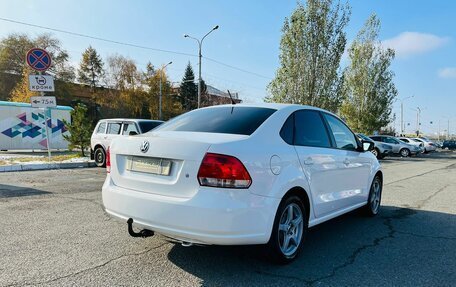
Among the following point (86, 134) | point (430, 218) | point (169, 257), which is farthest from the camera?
point (86, 134)

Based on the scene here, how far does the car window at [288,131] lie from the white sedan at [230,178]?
1 cm

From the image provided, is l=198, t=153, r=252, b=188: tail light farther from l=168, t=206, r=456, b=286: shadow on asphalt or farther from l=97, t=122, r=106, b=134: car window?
l=97, t=122, r=106, b=134: car window

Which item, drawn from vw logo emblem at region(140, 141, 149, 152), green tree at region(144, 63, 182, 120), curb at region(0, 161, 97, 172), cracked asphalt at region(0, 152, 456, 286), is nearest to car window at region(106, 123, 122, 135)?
curb at region(0, 161, 97, 172)

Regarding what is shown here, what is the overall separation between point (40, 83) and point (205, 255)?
38.2ft

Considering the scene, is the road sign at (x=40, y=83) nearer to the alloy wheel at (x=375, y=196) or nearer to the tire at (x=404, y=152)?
the alloy wheel at (x=375, y=196)

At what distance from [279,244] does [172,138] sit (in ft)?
4.71

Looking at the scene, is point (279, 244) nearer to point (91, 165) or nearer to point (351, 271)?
point (351, 271)

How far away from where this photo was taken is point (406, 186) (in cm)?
984

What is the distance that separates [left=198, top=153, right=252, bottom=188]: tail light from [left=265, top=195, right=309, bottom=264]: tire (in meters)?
0.58

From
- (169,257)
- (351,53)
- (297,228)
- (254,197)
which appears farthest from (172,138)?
(351,53)

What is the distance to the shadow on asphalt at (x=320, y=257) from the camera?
Result: 11.0 feet

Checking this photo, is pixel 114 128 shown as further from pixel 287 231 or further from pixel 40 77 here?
pixel 287 231

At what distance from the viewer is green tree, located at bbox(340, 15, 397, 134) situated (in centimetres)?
3831

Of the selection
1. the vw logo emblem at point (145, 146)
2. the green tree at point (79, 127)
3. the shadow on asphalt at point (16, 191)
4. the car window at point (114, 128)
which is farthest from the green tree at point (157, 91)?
the vw logo emblem at point (145, 146)
